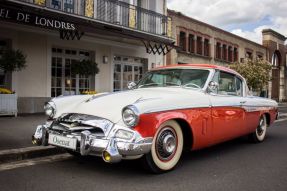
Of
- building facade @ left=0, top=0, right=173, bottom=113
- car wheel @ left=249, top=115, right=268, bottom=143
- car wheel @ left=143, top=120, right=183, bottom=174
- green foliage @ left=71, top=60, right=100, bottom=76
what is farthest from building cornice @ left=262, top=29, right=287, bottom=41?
car wheel @ left=143, top=120, right=183, bottom=174

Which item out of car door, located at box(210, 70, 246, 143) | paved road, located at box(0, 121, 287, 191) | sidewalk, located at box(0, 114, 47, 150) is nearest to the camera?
paved road, located at box(0, 121, 287, 191)

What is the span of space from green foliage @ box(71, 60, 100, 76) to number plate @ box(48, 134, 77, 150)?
10.3 metres

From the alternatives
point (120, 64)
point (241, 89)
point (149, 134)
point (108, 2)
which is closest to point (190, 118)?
point (149, 134)

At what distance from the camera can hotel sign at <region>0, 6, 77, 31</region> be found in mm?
11117

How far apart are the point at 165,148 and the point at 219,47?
25.9m

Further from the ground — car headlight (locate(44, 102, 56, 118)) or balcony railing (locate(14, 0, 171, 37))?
balcony railing (locate(14, 0, 171, 37))

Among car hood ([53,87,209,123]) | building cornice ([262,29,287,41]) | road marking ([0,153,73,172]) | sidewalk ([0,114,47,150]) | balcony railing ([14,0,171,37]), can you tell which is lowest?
road marking ([0,153,73,172])

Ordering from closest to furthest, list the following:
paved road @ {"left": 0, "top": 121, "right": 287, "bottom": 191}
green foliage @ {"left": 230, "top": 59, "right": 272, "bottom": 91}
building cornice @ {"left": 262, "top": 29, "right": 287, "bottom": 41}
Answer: paved road @ {"left": 0, "top": 121, "right": 287, "bottom": 191}, green foliage @ {"left": 230, "top": 59, "right": 272, "bottom": 91}, building cornice @ {"left": 262, "top": 29, "right": 287, "bottom": 41}

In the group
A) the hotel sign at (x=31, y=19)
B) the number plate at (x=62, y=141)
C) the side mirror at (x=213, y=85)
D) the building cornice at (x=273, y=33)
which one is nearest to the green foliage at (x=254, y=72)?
the hotel sign at (x=31, y=19)

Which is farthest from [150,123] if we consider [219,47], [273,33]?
[273,33]

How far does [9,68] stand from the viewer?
12.1m

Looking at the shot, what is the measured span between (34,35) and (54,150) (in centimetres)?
868

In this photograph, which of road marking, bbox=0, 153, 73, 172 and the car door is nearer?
road marking, bbox=0, 153, 73, 172

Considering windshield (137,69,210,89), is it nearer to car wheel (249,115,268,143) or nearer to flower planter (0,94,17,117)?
car wheel (249,115,268,143)
